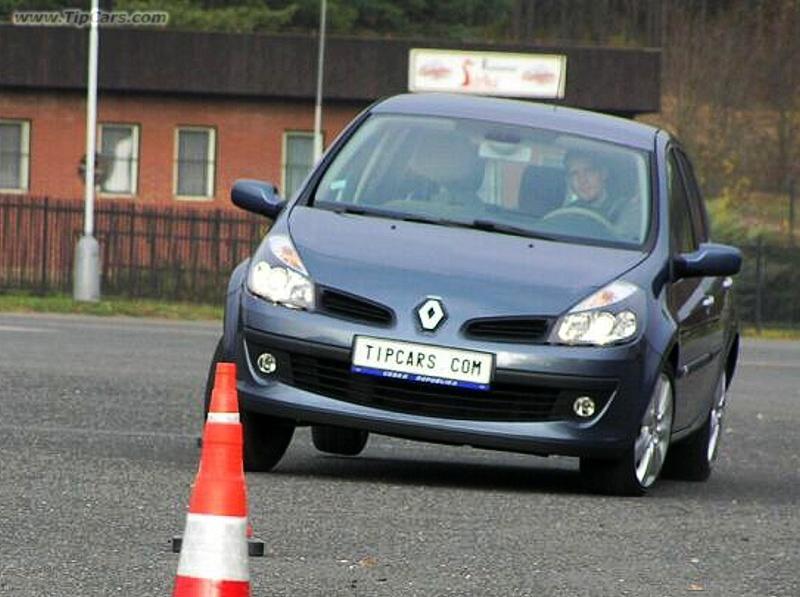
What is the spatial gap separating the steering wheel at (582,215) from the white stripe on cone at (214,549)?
16.1ft

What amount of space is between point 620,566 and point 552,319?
1993 millimetres

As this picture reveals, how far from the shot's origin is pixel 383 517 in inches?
345

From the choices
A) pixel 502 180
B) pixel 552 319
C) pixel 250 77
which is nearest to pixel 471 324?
pixel 552 319

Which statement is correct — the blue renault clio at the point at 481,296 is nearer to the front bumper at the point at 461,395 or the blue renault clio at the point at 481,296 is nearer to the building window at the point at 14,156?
the front bumper at the point at 461,395

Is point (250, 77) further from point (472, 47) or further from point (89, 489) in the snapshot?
point (89, 489)

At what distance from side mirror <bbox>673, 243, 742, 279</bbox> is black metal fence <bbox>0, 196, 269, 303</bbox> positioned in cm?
2566

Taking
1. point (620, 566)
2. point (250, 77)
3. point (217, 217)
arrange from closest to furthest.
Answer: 1. point (620, 566)
2. point (217, 217)
3. point (250, 77)

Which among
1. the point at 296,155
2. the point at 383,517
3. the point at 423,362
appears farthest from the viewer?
the point at 296,155

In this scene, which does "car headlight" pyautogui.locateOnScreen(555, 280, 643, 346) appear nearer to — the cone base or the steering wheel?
the steering wheel

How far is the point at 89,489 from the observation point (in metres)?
9.27

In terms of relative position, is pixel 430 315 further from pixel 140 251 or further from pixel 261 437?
pixel 140 251

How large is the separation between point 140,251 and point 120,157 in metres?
8.88

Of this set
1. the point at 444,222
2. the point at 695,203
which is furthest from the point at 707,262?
the point at 695,203
